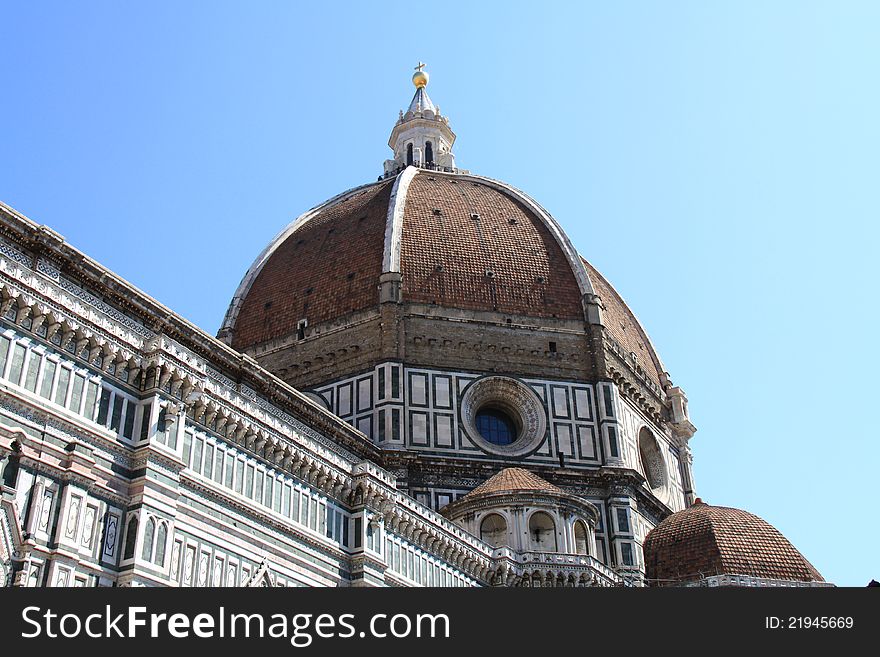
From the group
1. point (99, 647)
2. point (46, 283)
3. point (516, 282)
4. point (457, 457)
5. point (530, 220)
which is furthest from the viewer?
point (530, 220)

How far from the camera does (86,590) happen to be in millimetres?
11047

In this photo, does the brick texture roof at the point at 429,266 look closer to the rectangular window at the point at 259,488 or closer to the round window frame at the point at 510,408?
the round window frame at the point at 510,408

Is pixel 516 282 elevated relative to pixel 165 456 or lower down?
elevated

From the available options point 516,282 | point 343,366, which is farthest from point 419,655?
point 516,282

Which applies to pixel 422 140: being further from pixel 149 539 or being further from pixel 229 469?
pixel 149 539

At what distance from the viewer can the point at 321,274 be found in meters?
41.0

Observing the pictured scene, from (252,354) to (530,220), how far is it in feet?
41.2

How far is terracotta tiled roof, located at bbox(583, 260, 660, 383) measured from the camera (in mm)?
42312

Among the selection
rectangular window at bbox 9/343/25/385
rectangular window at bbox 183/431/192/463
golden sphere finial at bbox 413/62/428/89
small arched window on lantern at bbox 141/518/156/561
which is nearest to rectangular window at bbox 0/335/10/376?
rectangular window at bbox 9/343/25/385

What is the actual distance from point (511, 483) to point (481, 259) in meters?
11.5

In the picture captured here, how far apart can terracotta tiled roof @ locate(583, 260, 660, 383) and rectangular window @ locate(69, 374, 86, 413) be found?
958 inches

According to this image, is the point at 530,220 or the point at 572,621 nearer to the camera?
the point at 572,621

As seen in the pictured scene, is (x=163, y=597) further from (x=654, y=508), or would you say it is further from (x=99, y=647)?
(x=654, y=508)

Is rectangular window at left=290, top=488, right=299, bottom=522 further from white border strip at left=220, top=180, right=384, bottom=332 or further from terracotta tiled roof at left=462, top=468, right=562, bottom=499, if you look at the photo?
white border strip at left=220, top=180, right=384, bottom=332
